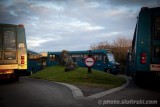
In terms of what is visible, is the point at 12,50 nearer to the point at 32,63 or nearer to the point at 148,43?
the point at 148,43

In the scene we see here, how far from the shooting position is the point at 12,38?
1708cm

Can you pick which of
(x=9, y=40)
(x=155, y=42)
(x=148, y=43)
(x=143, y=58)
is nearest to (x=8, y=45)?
(x=9, y=40)

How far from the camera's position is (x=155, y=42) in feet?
43.0

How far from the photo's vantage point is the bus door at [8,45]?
16.7 meters

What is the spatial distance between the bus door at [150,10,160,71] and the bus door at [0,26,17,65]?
25.8 feet

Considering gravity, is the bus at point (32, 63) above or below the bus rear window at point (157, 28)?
below

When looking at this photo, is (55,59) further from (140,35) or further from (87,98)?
(87,98)

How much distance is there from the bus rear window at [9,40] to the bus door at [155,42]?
8.01 meters

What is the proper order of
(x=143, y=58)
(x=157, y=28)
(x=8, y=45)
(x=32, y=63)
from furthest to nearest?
(x=32, y=63), (x=8, y=45), (x=157, y=28), (x=143, y=58)

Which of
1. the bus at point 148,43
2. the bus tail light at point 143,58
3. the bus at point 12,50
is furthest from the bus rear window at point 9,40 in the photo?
the bus tail light at point 143,58

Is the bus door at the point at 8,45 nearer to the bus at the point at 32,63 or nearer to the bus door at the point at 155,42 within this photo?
the bus door at the point at 155,42

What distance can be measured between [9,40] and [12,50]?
1.95 feet

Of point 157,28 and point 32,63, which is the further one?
point 32,63

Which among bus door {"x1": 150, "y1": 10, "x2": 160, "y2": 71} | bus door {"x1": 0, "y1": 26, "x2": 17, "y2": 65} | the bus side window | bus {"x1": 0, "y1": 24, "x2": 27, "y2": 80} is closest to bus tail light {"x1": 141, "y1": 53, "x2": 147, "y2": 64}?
bus door {"x1": 150, "y1": 10, "x2": 160, "y2": 71}
